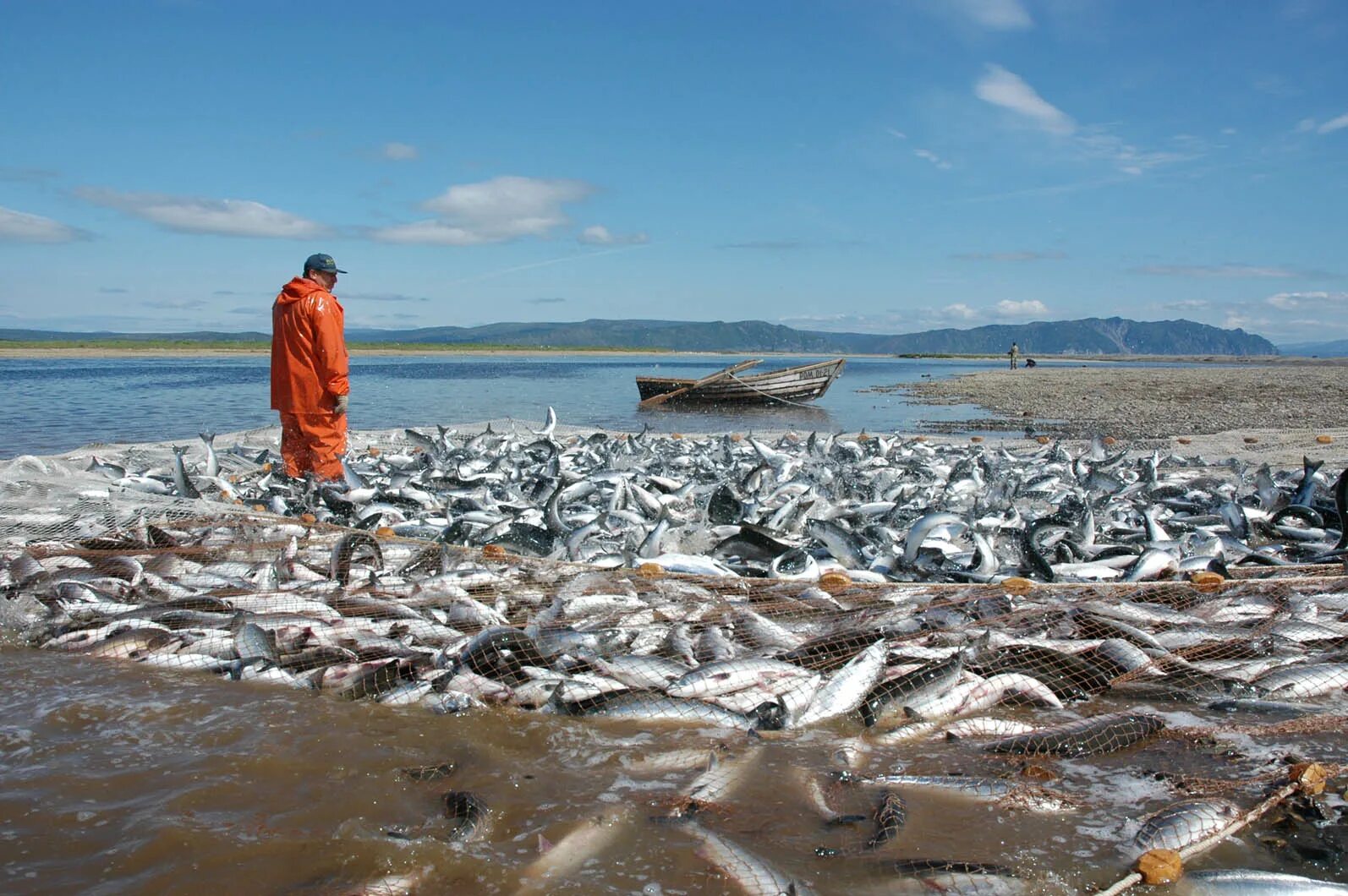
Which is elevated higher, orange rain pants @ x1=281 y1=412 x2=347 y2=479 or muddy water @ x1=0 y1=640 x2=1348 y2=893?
orange rain pants @ x1=281 y1=412 x2=347 y2=479

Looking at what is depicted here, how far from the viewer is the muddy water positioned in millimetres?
2707

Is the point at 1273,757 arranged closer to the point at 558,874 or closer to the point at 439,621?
the point at 558,874

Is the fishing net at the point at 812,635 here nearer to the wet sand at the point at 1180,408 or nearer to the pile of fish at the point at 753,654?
the pile of fish at the point at 753,654

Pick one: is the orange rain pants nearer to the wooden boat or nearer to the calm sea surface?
the calm sea surface

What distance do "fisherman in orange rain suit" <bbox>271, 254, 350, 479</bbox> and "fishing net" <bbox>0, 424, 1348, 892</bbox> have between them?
69 centimetres

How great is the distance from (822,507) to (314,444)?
5.17 metres

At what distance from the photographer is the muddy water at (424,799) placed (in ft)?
8.88

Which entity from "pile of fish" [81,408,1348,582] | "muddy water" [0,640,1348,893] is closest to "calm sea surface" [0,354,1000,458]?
"pile of fish" [81,408,1348,582]

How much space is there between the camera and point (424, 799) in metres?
3.19

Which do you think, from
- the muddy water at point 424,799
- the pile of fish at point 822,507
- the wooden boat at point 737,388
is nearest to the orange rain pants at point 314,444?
the pile of fish at point 822,507

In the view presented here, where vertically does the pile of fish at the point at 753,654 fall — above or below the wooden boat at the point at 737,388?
below

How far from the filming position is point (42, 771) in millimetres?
3312

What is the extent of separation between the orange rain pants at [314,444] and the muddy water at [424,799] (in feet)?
15.2

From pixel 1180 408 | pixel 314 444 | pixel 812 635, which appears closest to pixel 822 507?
pixel 812 635
